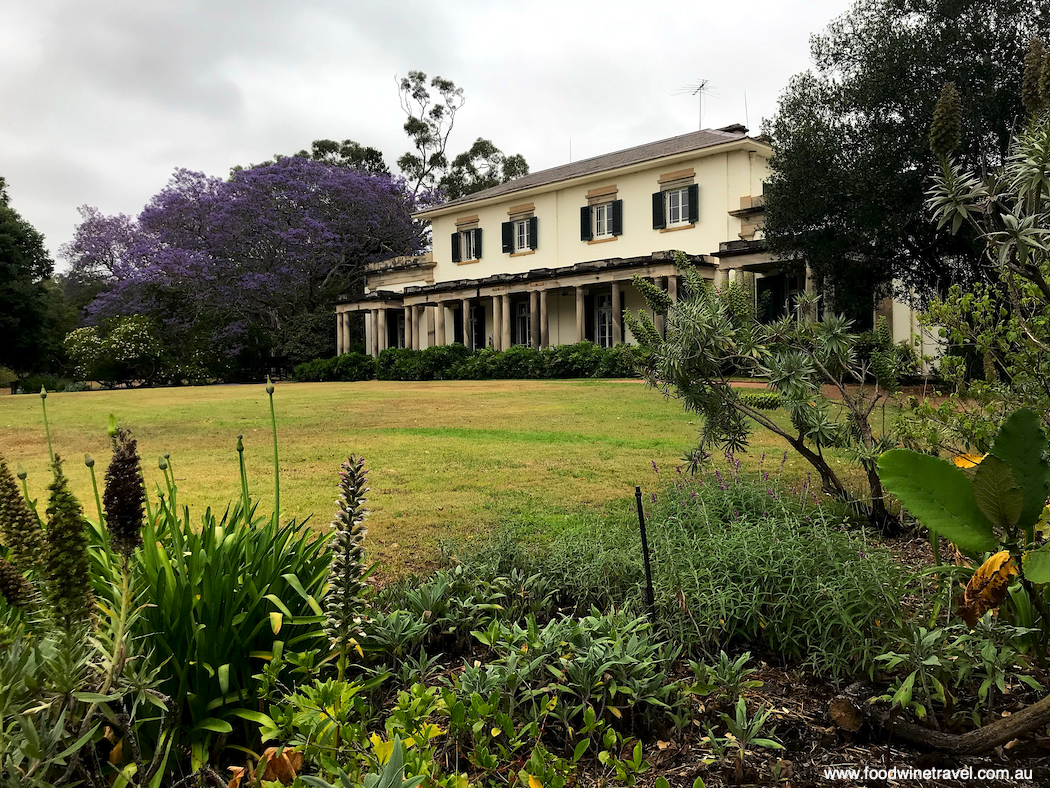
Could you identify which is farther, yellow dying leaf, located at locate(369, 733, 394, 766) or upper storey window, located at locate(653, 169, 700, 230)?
upper storey window, located at locate(653, 169, 700, 230)

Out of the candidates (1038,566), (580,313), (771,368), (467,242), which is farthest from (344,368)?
(1038,566)

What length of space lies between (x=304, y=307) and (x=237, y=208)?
525 cm

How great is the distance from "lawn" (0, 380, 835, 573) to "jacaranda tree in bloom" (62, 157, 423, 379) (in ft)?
62.8

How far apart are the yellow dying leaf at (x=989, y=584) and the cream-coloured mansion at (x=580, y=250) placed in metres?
17.3

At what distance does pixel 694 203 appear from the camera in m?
23.5

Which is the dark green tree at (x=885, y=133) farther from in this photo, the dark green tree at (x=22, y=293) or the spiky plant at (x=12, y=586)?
the dark green tree at (x=22, y=293)

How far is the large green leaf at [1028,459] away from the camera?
191 centimetres

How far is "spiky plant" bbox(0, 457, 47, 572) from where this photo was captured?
56.3 inches

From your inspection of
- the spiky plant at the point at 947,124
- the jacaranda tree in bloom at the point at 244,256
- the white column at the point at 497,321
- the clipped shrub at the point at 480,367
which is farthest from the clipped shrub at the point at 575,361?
the spiky plant at the point at 947,124

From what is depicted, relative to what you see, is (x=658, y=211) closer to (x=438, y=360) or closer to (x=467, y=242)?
(x=438, y=360)

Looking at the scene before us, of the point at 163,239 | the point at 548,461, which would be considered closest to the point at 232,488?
the point at 548,461

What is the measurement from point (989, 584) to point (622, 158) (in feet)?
87.0

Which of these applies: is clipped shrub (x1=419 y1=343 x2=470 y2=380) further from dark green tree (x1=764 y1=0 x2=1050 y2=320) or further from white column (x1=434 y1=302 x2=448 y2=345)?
dark green tree (x1=764 y1=0 x2=1050 y2=320)

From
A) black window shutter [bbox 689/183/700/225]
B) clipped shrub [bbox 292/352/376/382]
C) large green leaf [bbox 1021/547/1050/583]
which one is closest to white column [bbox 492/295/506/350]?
clipped shrub [bbox 292/352/376/382]
